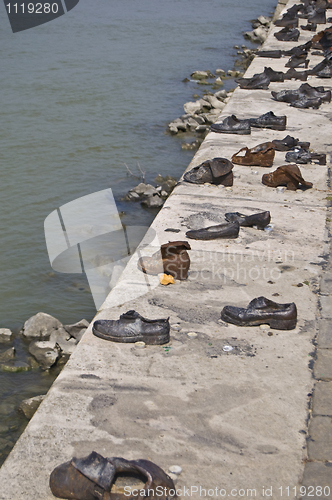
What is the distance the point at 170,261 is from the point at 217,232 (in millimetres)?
706

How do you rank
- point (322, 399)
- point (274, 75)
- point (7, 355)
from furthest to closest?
point (274, 75), point (7, 355), point (322, 399)

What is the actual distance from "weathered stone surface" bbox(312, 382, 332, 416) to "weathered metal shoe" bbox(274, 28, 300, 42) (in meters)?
11.9

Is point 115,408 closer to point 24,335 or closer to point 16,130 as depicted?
point 24,335

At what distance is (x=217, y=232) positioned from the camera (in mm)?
4645

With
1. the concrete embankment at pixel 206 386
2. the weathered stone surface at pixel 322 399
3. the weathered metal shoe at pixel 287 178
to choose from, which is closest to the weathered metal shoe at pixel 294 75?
the weathered metal shoe at pixel 287 178

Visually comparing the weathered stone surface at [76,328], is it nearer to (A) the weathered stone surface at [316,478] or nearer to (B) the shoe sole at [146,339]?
(B) the shoe sole at [146,339]

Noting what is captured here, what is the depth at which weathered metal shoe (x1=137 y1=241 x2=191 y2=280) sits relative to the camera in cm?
409

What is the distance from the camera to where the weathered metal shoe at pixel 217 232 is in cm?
465

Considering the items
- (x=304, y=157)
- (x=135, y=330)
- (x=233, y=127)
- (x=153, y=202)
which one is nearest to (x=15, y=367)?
(x=135, y=330)

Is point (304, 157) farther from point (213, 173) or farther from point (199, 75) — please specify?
point (199, 75)

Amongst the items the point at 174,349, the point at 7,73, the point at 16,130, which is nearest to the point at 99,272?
the point at 174,349

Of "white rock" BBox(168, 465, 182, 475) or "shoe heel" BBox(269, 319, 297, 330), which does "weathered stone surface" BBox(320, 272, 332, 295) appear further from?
"white rock" BBox(168, 465, 182, 475)

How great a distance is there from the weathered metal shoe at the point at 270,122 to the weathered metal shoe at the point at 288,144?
0.61 m

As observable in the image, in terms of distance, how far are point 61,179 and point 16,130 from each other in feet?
7.07
